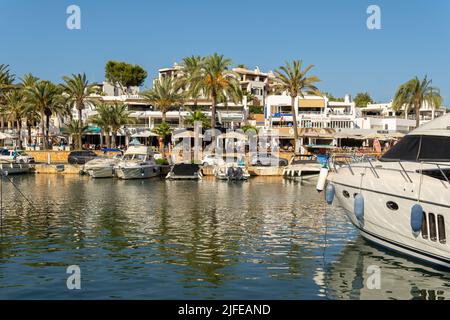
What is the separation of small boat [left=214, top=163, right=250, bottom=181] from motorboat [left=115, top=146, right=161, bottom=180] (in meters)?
6.75

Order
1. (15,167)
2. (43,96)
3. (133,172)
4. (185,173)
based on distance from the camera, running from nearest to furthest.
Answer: (133,172) → (185,173) → (15,167) → (43,96)

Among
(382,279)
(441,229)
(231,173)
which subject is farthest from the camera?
(231,173)

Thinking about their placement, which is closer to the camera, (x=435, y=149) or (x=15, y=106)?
(x=435, y=149)

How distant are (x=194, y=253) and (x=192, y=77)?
1859 inches

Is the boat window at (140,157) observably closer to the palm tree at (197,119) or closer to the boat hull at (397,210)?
the palm tree at (197,119)

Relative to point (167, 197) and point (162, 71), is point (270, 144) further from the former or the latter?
point (162, 71)

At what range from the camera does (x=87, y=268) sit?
15.9 m

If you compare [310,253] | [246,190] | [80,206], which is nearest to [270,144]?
[246,190]

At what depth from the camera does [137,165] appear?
51219 mm

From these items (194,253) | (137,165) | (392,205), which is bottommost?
(194,253)

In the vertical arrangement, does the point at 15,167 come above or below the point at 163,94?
below

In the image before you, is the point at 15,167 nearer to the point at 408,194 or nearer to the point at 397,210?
the point at 397,210

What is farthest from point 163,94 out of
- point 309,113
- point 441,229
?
point 441,229
